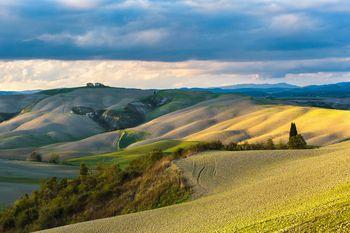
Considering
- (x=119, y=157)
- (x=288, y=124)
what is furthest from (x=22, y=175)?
(x=288, y=124)

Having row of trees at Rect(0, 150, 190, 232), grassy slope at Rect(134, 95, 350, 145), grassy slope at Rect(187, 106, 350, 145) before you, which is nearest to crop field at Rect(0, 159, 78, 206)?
row of trees at Rect(0, 150, 190, 232)

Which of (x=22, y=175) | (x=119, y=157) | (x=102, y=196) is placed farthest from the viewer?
(x=119, y=157)

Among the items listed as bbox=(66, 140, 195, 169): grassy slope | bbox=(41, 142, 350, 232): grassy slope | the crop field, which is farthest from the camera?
bbox=(66, 140, 195, 169): grassy slope

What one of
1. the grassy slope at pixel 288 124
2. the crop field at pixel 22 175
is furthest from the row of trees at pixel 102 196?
the grassy slope at pixel 288 124

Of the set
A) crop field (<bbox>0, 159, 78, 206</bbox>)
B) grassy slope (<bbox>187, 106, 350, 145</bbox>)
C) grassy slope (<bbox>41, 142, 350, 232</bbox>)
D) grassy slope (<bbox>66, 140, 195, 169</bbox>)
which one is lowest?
grassy slope (<bbox>66, 140, 195, 169</bbox>)

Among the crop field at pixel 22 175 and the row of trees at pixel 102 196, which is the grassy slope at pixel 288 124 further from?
the row of trees at pixel 102 196

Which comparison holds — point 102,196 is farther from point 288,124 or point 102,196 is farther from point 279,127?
point 288,124

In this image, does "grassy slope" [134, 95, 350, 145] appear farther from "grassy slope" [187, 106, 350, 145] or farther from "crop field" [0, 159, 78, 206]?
"crop field" [0, 159, 78, 206]
